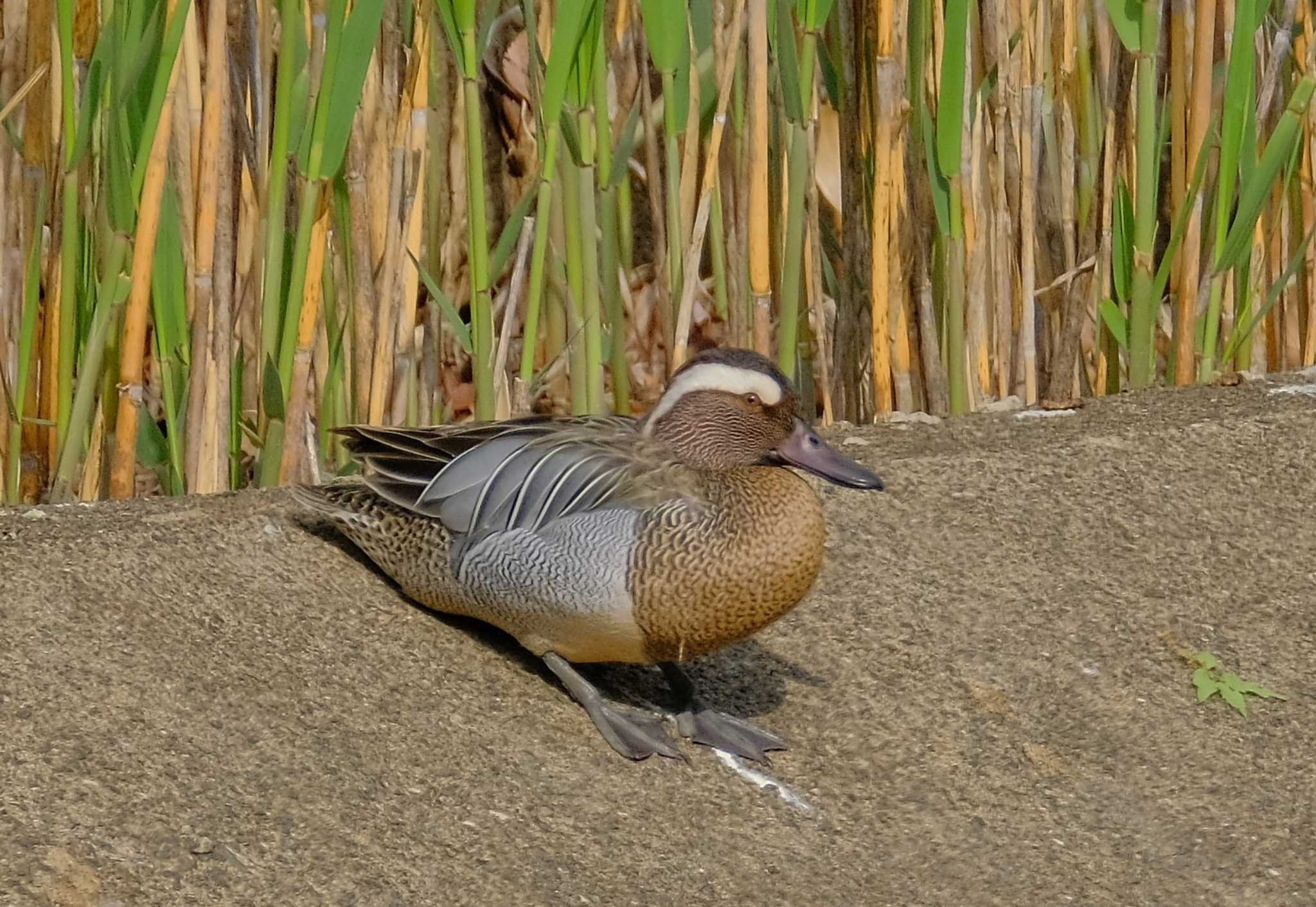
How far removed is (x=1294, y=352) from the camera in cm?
459

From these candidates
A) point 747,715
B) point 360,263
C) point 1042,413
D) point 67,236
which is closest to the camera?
point 747,715

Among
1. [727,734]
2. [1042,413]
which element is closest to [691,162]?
[1042,413]

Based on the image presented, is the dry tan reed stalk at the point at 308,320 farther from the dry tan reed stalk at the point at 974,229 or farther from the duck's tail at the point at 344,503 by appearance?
the dry tan reed stalk at the point at 974,229

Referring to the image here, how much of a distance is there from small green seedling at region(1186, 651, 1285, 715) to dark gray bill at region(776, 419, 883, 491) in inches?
31.1

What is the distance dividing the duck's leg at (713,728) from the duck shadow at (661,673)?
7 cm

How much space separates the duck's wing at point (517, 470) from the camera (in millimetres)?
2969

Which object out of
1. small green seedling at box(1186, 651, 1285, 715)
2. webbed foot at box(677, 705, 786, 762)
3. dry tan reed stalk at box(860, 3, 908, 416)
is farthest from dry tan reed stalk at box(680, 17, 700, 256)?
small green seedling at box(1186, 651, 1285, 715)

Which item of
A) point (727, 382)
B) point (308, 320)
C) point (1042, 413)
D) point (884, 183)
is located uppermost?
point (884, 183)

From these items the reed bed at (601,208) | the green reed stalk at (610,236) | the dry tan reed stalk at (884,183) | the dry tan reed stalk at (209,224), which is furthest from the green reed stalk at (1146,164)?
the dry tan reed stalk at (209,224)

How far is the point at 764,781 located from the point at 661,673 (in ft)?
1.46

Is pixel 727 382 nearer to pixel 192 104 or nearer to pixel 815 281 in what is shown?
pixel 815 281

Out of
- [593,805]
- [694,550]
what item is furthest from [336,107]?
[593,805]

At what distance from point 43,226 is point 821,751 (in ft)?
5.98

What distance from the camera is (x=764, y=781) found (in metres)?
2.92
